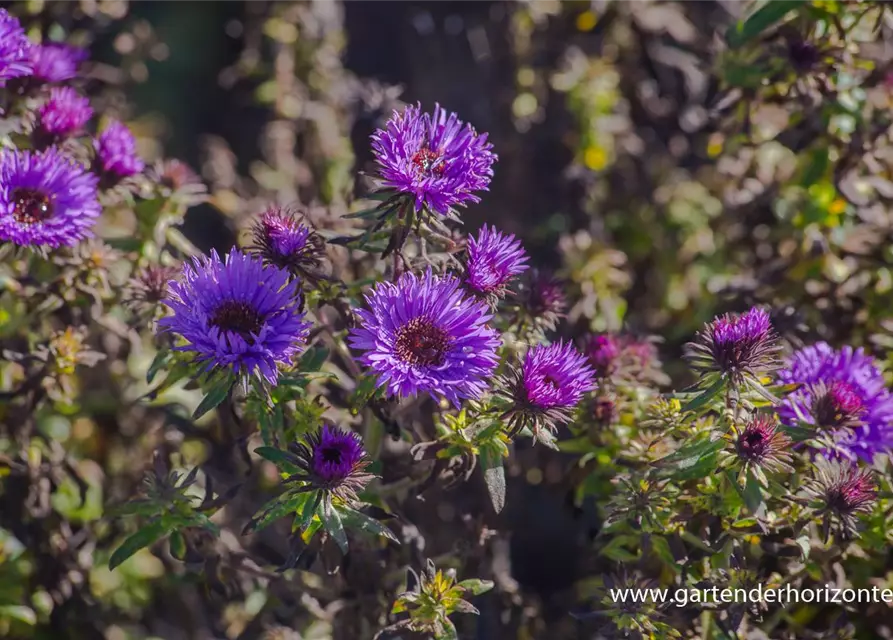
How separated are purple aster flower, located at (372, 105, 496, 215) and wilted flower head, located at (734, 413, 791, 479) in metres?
0.55

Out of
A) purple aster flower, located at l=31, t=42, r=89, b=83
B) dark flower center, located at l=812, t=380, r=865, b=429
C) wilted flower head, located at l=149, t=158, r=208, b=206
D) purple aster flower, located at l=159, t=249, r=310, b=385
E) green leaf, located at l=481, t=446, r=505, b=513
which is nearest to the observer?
purple aster flower, located at l=159, t=249, r=310, b=385

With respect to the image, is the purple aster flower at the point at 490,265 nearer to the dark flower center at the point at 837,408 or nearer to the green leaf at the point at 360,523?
the green leaf at the point at 360,523

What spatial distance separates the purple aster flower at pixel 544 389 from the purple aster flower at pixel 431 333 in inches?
2.1

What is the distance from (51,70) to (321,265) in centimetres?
76

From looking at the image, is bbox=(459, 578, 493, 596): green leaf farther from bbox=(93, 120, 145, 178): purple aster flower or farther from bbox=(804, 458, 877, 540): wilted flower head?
bbox=(93, 120, 145, 178): purple aster flower

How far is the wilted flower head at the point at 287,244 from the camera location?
1.34 m

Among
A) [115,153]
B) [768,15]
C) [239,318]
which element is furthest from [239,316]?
[768,15]

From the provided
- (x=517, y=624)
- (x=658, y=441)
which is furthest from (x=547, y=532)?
(x=658, y=441)

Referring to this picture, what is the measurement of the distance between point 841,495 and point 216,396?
3.19 feet

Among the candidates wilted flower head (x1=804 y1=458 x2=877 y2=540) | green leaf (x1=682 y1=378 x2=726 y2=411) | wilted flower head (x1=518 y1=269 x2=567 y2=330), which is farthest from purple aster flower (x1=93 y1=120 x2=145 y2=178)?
wilted flower head (x1=804 y1=458 x2=877 y2=540)

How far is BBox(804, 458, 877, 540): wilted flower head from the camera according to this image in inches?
53.9

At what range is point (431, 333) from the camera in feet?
4.31

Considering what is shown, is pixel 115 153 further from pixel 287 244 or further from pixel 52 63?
pixel 287 244

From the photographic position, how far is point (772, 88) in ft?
6.32
